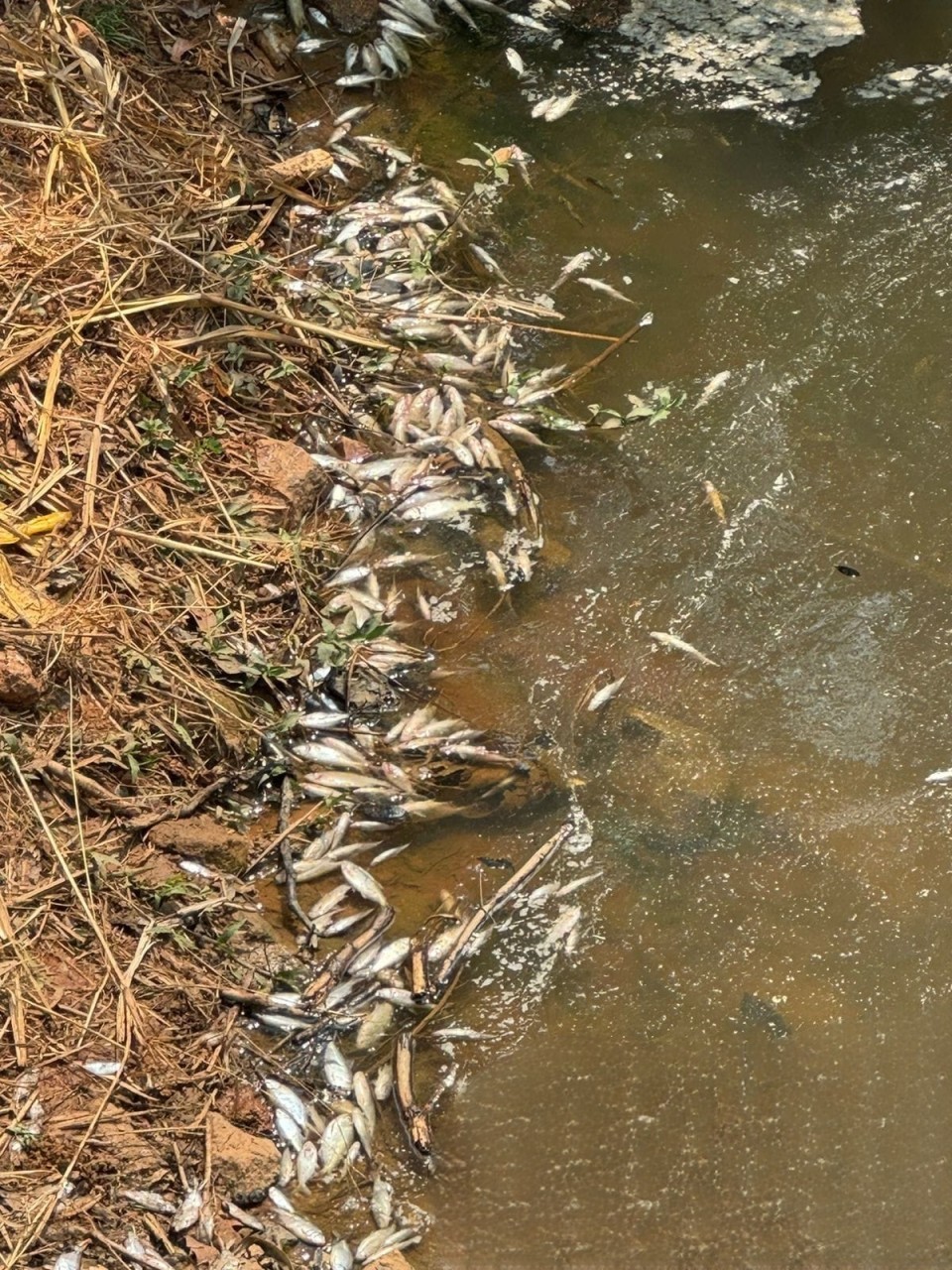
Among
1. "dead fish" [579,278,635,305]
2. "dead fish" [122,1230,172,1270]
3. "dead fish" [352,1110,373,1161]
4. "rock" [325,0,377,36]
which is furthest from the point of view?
"rock" [325,0,377,36]

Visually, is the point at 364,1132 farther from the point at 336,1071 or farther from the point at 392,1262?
the point at 392,1262

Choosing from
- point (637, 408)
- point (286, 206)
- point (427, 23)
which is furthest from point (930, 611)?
point (427, 23)

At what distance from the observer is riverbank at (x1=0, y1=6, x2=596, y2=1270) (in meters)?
2.71

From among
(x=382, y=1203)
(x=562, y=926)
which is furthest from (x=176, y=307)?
(x=382, y=1203)

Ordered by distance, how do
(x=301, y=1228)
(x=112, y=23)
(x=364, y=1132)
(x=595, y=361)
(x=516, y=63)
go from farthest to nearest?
(x=516, y=63) < (x=112, y=23) < (x=595, y=361) < (x=364, y=1132) < (x=301, y=1228)

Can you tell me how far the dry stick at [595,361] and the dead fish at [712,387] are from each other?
0.38 metres

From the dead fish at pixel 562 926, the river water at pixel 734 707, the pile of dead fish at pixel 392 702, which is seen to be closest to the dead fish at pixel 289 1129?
the pile of dead fish at pixel 392 702

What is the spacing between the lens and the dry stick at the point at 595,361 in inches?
161

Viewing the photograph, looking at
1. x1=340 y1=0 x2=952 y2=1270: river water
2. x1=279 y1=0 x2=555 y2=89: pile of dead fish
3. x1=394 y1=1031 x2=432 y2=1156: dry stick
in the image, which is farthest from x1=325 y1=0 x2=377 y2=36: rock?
x1=394 y1=1031 x2=432 y2=1156: dry stick

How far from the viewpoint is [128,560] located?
3.42m

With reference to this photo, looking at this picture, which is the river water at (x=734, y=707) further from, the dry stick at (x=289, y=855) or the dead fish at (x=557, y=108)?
the dry stick at (x=289, y=855)

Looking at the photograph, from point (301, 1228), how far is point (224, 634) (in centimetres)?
162

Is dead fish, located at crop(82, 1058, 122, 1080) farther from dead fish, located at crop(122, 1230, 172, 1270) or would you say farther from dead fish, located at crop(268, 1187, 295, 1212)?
dead fish, located at crop(268, 1187, 295, 1212)

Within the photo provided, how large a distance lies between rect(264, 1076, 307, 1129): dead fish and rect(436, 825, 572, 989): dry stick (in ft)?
1.48
